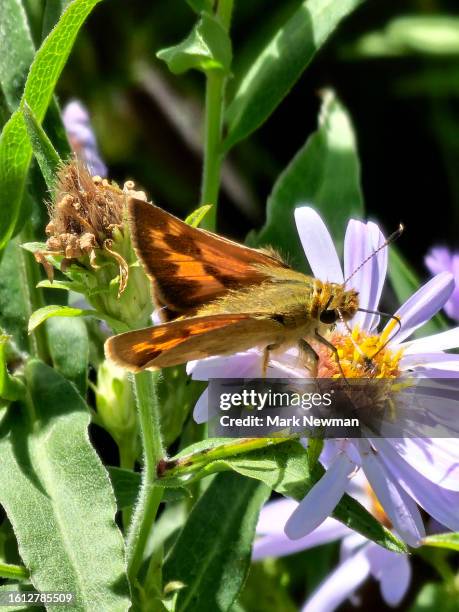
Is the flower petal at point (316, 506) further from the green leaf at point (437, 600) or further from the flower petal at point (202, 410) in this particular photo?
the green leaf at point (437, 600)

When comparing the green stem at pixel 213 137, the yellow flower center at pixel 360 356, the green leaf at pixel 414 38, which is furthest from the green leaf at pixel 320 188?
the green leaf at pixel 414 38

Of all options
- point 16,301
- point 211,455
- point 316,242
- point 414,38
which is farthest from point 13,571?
point 414,38

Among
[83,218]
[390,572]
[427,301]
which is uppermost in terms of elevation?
[83,218]

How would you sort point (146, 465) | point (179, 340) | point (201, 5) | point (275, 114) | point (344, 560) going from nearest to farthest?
1. point (179, 340)
2. point (146, 465)
3. point (201, 5)
4. point (344, 560)
5. point (275, 114)

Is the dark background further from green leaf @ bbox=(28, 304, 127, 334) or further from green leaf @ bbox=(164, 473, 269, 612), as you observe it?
green leaf @ bbox=(28, 304, 127, 334)

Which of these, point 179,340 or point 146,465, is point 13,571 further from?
point 179,340

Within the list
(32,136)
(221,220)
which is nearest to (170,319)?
(32,136)

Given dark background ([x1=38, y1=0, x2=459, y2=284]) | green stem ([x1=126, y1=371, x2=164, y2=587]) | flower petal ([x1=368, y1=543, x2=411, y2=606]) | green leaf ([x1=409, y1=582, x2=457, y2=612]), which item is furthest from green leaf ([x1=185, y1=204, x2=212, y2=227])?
dark background ([x1=38, y1=0, x2=459, y2=284])
